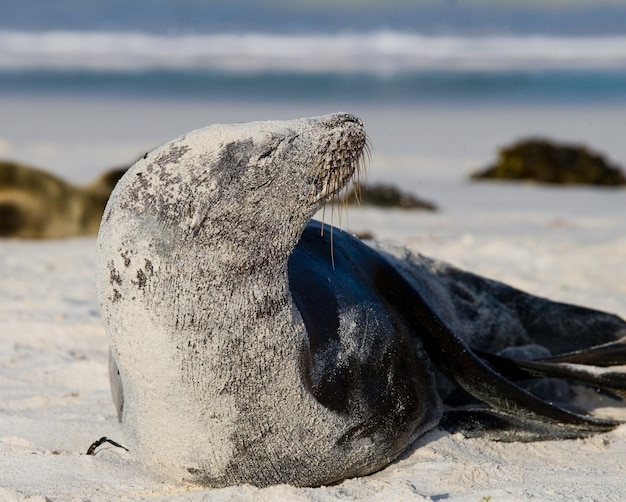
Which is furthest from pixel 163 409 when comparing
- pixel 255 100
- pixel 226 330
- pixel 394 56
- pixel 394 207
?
pixel 394 56

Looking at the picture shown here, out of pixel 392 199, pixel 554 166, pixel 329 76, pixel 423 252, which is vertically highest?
pixel 329 76

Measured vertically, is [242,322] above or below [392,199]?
below

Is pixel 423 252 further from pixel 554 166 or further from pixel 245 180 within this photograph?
pixel 554 166

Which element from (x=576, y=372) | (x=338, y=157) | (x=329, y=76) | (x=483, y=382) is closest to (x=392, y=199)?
(x=576, y=372)

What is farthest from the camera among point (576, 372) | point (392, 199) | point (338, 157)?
point (392, 199)

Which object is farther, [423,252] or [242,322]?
[423,252]

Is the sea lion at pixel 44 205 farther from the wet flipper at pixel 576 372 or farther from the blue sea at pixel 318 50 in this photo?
the blue sea at pixel 318 50

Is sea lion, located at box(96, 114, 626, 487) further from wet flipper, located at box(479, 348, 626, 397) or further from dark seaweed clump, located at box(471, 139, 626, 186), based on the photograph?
dark seaweed clump, located at box(471, 139, 626, 186)

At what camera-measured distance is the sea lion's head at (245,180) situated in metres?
3.02

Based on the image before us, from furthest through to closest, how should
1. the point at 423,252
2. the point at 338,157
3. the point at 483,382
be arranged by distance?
the point at 423,252 → the point at 483,382 → the point at 338,157

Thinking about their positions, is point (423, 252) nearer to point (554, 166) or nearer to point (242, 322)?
point (242, 322)

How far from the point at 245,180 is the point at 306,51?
85.0 feet

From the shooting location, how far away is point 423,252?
698 centimetres

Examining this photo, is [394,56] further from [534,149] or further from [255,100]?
[534,149]
